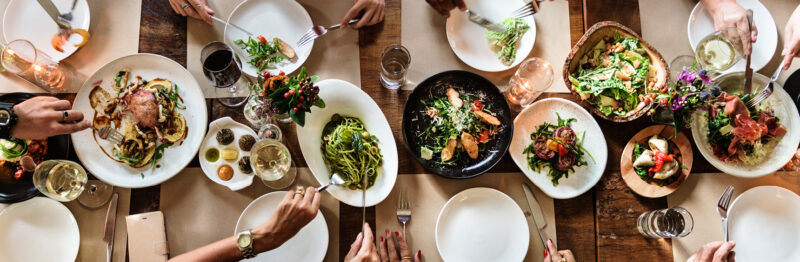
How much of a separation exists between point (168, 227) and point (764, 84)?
3.27 m

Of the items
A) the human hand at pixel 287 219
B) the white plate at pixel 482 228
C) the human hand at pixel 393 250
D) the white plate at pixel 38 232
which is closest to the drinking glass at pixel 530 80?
the white plate at pixel 482 228

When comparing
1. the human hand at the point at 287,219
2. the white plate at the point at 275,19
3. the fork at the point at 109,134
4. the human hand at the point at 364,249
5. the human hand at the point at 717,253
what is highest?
the white plate at the point at 275,19

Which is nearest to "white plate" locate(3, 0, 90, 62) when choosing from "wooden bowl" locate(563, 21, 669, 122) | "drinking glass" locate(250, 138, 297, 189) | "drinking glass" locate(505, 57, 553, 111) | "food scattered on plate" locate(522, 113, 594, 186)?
"drinking glass" locate(250, 138, 297, 189)

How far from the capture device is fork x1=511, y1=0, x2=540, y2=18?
84.7 inches

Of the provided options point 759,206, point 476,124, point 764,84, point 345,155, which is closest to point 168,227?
point 345,155

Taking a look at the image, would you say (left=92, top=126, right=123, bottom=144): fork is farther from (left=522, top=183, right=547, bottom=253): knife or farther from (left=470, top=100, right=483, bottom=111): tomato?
(left=522, top=183, right=547, bottom=253): knife

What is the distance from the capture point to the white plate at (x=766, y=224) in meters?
2.16

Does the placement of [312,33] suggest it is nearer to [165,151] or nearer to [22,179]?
[165,151]

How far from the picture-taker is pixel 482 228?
2.14 m

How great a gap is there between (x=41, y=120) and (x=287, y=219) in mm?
1224

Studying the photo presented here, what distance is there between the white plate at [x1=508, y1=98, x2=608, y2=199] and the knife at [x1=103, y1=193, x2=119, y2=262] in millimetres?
2076

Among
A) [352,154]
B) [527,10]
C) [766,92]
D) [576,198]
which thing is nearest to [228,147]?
[352,154]

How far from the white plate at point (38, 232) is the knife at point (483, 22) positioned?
2293mm

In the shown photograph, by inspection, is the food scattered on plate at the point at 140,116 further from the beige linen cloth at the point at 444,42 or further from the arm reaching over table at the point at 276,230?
the beige linen cloth at the point at 444,42
